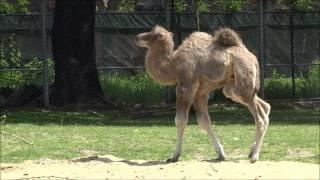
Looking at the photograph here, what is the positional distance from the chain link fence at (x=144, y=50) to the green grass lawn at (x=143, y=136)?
2629 mm

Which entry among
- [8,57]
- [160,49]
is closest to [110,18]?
[8,57]

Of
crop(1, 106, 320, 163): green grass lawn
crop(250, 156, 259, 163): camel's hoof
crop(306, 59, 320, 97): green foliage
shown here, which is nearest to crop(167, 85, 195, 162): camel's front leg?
crop(250, 156, 259, 163): camel's hoof

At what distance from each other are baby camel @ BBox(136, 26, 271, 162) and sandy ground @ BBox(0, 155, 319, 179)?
41cm

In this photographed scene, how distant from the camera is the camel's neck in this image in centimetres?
1026

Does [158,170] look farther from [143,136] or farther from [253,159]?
[143,136]

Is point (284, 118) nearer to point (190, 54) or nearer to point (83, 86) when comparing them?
point (83, 86)

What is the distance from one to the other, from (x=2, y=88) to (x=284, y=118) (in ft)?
29.5

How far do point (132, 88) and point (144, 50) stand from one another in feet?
4.14

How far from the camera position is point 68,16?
21562 millimetres

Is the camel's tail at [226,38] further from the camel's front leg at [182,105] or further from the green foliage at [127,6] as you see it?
the green foliage at [127,6]

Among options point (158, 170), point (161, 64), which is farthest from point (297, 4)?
point (158, 170)

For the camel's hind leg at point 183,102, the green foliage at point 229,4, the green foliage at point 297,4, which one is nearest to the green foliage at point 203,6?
the green foliage at point 229,4

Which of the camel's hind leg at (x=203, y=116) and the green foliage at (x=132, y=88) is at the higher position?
the camel's hind leg at (x=203, y=116)

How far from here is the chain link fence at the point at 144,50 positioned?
2233 centimetres
